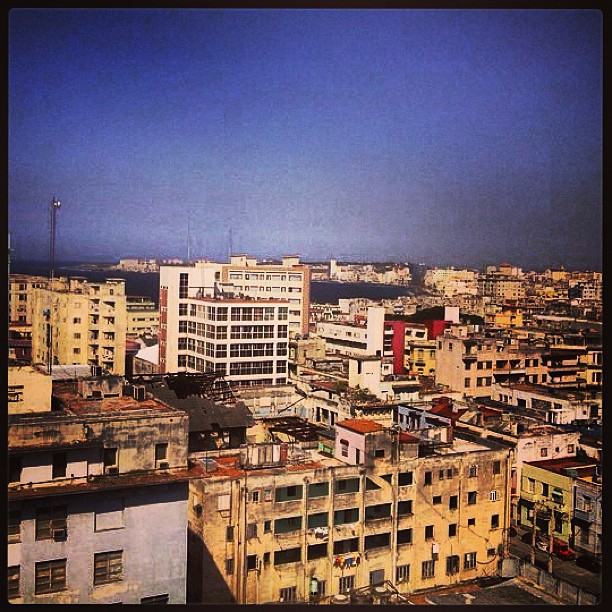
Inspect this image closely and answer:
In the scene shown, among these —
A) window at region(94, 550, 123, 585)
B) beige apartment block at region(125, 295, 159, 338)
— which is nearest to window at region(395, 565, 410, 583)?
window at region(94, 550, 123, 585)

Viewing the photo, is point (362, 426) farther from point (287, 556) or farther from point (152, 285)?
point (152, 285)

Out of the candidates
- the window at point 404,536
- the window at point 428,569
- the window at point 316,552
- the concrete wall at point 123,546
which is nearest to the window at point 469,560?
the window at point 428,569

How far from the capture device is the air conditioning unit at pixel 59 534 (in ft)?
9.46

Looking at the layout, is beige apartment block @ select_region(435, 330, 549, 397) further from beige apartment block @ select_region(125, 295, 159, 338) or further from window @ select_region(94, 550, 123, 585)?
window @ select_region(94, 550, 123, 585)

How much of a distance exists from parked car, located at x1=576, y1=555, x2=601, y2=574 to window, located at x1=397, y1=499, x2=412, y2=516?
827 millimetres

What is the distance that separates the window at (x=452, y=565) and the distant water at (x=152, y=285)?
7.65ft

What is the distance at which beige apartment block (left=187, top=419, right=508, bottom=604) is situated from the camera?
3408 millimetres

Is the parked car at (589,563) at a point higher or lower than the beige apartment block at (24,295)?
lower

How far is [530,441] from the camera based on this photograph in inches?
191

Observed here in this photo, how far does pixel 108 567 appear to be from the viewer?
296cm

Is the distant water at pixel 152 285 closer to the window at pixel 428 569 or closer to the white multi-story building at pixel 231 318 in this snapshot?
the white multi-story building at pixel 231 318

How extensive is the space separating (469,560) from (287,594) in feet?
3.23

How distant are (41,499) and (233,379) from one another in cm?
277
